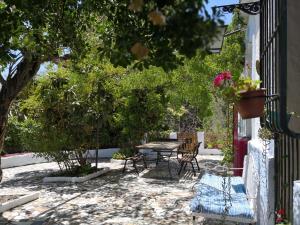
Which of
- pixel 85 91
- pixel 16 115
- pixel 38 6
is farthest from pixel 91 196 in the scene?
pixel 16 115

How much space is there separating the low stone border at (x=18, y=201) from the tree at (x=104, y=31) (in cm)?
136

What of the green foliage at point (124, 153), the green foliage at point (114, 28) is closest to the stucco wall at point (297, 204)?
the green foliage at point (114, 28)

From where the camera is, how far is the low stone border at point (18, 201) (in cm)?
755

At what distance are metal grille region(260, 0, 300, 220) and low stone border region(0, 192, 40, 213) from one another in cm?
546

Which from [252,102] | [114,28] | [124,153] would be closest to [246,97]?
[252,102]

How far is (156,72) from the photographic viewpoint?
42.7 feet

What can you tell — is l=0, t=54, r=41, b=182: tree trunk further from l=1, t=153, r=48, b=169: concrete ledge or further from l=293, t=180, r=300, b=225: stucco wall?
l=1, t=153, r=48, b=169: concrete ledge

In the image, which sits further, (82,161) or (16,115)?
(16,115)

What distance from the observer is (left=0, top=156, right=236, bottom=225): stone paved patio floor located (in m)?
6.93

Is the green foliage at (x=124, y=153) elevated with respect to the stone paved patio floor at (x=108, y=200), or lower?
elevated

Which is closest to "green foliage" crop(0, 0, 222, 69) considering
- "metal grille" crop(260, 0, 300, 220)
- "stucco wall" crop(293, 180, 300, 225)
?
"metal grille" crop(260, 0, 300, 220)

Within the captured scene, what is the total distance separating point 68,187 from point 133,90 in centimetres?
563

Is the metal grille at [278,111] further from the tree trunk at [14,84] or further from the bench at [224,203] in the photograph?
the tree trunk at [14,84]

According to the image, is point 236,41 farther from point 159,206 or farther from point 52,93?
point 159,206
